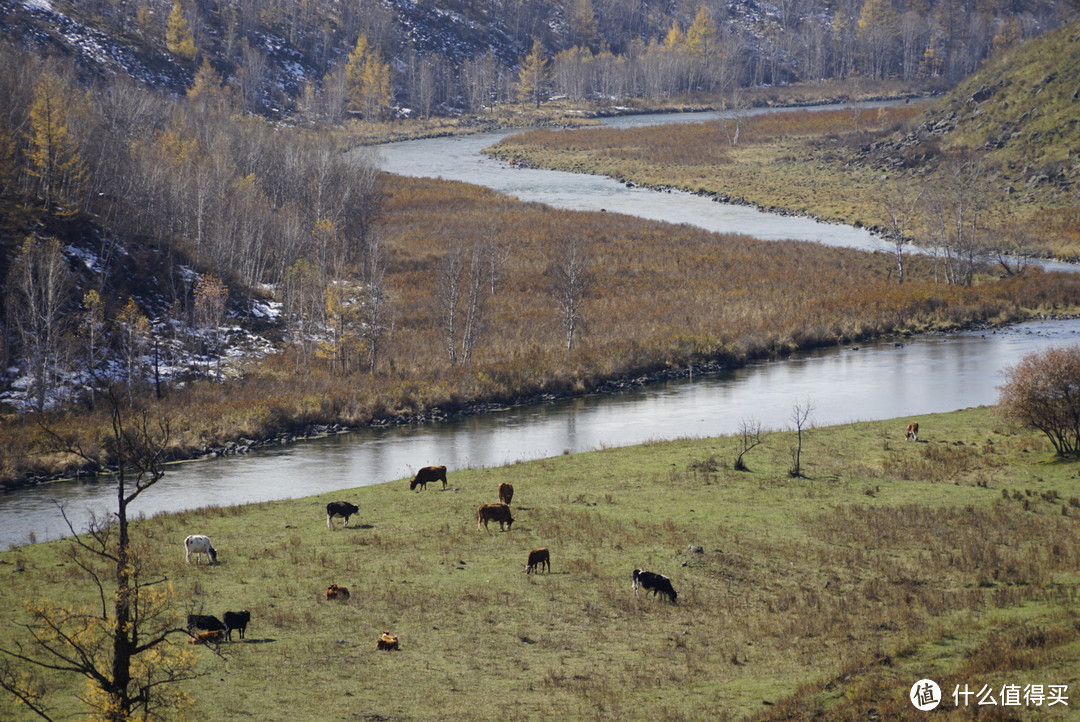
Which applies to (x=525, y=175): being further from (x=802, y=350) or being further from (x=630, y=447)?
(x=630, y=447)

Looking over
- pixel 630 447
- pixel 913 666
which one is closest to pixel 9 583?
pixel 913 666

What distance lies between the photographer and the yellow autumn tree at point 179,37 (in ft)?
→ 555

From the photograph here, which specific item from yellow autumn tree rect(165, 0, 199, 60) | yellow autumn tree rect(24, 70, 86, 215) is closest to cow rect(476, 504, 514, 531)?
yellow autumn tree rect(24, 70, 86, 215)

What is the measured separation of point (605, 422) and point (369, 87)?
158 metres

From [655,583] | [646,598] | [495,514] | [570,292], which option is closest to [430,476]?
[495,514]

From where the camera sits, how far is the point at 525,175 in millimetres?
137500

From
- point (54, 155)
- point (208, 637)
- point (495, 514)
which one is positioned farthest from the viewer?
point (54, 155)

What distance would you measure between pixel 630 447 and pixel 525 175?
103 m

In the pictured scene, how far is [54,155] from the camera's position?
219 feet

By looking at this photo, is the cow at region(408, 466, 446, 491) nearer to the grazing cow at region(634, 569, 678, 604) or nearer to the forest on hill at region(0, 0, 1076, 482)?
the grazing cow at region(634, 569, 678, 604)

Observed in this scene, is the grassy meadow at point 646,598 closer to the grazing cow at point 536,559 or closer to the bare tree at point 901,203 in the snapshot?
the grazing cow at point 536,559

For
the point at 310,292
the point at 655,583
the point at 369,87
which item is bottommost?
the point at 655,583

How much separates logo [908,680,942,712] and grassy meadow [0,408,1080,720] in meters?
0.22

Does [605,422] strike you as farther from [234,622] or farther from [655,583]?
[234,622]
